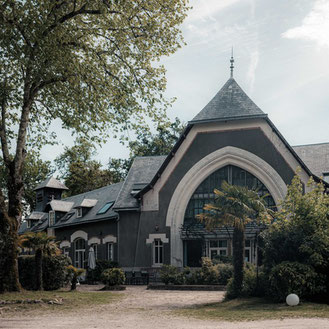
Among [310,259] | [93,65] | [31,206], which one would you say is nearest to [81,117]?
[93,65]

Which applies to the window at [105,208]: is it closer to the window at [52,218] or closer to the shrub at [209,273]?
the window at [52,218]

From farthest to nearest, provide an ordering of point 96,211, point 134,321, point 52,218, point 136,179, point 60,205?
1. point 60,205
2. point 52,218
3. point 96,211
4. point 136,179
5. point 134,321

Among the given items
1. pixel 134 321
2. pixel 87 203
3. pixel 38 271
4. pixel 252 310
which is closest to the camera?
pixel 134 321

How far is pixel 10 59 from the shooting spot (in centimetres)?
1981

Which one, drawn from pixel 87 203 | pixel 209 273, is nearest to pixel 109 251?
pixel 87 203

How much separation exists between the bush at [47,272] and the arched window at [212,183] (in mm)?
9676

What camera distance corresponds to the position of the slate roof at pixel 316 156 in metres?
30.5

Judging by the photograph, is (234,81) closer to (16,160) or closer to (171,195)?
(171,195)

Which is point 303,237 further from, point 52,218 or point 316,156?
point 52,218

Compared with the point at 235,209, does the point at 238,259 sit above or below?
below

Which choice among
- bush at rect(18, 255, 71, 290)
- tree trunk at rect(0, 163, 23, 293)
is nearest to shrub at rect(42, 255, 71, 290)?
bush at rect(18, 255, 71, 290)

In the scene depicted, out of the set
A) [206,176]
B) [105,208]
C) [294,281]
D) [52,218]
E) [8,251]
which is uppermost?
[206,176]

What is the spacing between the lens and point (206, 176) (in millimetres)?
31219

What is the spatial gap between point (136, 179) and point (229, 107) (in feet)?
26.1
